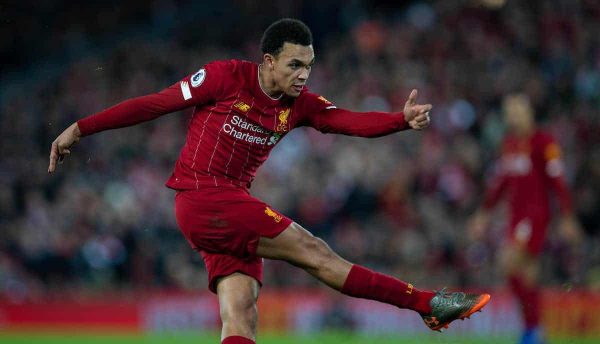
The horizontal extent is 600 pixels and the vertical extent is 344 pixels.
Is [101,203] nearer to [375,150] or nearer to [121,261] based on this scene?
[121,261]

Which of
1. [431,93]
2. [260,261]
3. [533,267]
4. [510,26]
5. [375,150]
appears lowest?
[260,261]

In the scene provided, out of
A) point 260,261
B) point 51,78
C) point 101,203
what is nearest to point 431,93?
point 101,203

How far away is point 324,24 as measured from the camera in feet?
60.3

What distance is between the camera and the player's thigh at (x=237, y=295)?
6.43 meters

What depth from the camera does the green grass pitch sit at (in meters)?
12.2

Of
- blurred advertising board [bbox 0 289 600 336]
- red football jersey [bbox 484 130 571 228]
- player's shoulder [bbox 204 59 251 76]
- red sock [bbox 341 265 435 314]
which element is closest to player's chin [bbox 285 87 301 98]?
player's shoulder [bbox 204 59 251 76]

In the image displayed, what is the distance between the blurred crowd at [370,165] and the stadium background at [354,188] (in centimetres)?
2

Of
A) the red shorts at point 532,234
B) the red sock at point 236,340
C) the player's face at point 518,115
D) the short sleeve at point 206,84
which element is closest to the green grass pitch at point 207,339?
the red shorts at point 532,234

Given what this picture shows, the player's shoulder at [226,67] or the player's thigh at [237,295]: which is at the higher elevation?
the player's shoulder at [226,67]

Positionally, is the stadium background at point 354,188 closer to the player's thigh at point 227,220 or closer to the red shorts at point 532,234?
the red shorts at point 532,234

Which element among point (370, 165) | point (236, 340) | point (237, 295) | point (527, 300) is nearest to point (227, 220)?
point (237, 295)

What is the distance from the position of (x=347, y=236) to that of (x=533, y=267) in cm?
476

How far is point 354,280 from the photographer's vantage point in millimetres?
6328

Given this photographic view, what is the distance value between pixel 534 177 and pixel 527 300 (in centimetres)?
134
